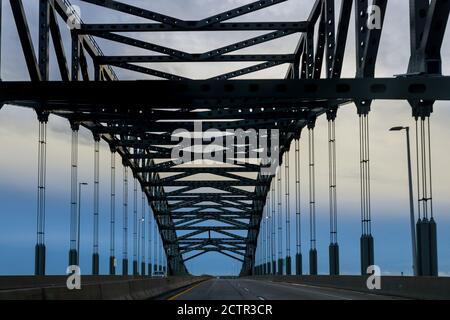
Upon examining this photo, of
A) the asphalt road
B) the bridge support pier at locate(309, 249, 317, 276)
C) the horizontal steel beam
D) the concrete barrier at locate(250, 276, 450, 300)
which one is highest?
the horizontal steel beam

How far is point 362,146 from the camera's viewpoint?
37469 millimetres

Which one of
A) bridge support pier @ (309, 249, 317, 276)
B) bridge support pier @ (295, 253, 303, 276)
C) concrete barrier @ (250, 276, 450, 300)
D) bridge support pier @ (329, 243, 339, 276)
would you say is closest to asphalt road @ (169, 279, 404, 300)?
concrete barrier @ (250, 276, 450, 300)

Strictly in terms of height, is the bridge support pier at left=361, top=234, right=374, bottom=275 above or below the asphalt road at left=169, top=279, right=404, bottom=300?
above

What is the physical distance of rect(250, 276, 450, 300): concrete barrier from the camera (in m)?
23.6

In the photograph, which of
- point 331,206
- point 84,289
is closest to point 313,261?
point 331,206

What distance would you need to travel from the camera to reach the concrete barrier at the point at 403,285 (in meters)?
23.6

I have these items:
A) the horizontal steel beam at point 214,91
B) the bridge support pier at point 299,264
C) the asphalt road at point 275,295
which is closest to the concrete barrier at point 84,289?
the asphalt road at point 275,295

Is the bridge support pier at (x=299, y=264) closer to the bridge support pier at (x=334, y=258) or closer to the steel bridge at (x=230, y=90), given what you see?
the steel bridge at (x=230, y=90)

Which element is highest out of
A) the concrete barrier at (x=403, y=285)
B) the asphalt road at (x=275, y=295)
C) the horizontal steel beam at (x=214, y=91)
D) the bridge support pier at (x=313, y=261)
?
the horizontal steel beam at (x=214, y=91)

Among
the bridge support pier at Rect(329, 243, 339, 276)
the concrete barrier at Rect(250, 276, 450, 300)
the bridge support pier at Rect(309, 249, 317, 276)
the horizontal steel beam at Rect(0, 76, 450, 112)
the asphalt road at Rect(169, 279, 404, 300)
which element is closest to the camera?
the concrete barrier at Rect(250, 276, 450, 300)

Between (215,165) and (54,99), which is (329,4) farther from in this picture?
(215,165)

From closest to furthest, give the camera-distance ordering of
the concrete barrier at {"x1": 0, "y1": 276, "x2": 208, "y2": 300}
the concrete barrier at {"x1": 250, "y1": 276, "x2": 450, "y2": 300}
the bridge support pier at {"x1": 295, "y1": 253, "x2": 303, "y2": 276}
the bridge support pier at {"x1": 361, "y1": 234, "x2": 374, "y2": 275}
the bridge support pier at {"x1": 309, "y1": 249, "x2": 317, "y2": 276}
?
1. the concrete barrier at {"x1": 0, "y1": 276, "x2": 208, "y2": 300}
2. the concrete barrier at {"x1": 250, "y1": 276, "x2": 450, "y2": 300}
3. the bridge support pier at {"x1": 361, "y1": 234, "x2": 374, "y2": 275}
4. the bridge support pier at {"x1": 309, "y1": 249, "x2": 317, "y2": 276}
5. the bridge support pier at {"x1": 295, "y1": 253, "x2": 303, "y2": 276}

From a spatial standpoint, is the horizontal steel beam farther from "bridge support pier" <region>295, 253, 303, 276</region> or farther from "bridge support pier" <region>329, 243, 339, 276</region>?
"bridge support pier" <region>295, 253, 303, 276</region>
